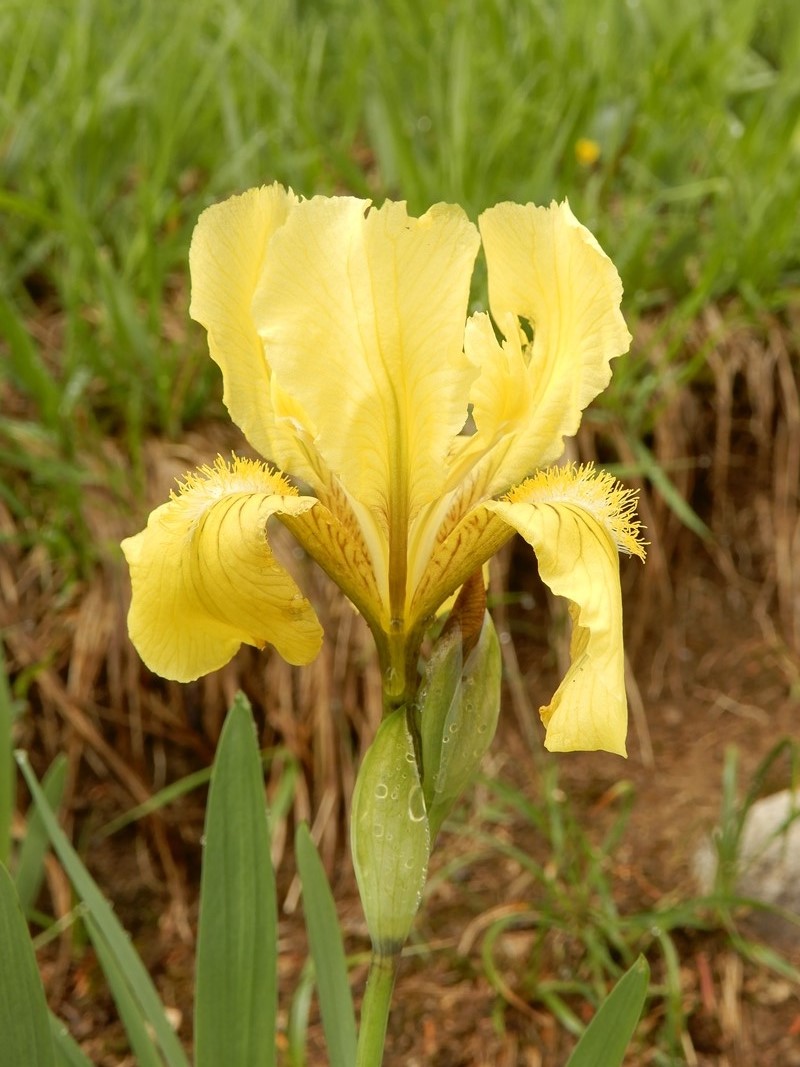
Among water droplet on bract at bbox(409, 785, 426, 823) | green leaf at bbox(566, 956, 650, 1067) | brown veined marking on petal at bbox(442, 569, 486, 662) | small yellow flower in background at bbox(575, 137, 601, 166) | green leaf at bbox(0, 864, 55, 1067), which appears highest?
brown veined marking on petal at bbox(442, 569, 486, 662)

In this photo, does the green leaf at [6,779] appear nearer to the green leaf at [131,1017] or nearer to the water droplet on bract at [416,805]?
the green leaf at [131,1017]

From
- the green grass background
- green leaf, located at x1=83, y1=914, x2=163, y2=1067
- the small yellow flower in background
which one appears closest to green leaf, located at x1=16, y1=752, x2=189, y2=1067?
green leaf, located at x1=83, y1=914, x2=163, y2=1067

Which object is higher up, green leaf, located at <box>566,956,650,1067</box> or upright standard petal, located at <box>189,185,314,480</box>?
upright standard petal, located at <box>189,185,314,480</box>

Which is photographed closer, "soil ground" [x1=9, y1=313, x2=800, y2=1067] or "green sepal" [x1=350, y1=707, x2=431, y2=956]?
"green sepal" [x1=350, y1=707, x2=431, y2=956]

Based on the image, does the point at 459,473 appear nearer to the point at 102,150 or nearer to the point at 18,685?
the point at 18,685

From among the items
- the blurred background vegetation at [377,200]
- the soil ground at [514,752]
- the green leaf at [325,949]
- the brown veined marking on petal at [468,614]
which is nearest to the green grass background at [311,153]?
the blurred background vegetation at [377,200]

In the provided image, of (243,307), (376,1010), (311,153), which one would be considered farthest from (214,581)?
(311,153)

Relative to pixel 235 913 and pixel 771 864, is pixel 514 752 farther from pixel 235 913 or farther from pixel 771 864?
pixel 235 913

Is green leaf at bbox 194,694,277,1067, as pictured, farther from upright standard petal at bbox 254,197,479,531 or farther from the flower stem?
upright standard petal at bbox 254,197,479,531
